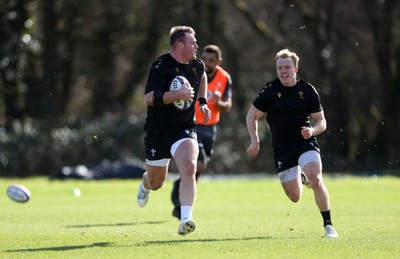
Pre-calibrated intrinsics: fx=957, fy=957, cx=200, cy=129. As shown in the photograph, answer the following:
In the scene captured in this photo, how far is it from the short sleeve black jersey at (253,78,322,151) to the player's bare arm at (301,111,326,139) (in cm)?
6

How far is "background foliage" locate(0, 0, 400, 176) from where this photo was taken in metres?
31.9

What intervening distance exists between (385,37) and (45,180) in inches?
515

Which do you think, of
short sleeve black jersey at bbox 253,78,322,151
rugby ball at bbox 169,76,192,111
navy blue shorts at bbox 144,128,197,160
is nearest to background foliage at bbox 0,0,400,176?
short sleeve black jersey at bbox 253,78,322,151

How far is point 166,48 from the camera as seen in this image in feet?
123

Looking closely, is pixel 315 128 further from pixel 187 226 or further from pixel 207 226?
pixel 207 226

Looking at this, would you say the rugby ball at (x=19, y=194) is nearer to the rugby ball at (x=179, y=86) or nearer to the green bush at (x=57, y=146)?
the rugby ball at (x=179, y=86)

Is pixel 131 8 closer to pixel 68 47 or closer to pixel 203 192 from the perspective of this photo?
pixel 68 47

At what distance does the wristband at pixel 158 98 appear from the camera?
10510 millimetres

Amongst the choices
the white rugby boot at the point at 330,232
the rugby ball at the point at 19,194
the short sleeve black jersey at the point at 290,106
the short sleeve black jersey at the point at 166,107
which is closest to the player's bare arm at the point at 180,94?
the short sleeve black jersey at the point at 166,107

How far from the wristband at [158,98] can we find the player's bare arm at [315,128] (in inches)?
62.4

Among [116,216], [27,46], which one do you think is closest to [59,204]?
[116,216]

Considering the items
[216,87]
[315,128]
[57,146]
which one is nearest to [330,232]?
[315,128]

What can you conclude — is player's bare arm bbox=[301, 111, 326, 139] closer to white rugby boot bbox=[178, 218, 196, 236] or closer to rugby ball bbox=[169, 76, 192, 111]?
rugby ball bbox=[169, 76, 192, 111]

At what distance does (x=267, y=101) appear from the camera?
36.8 feet
